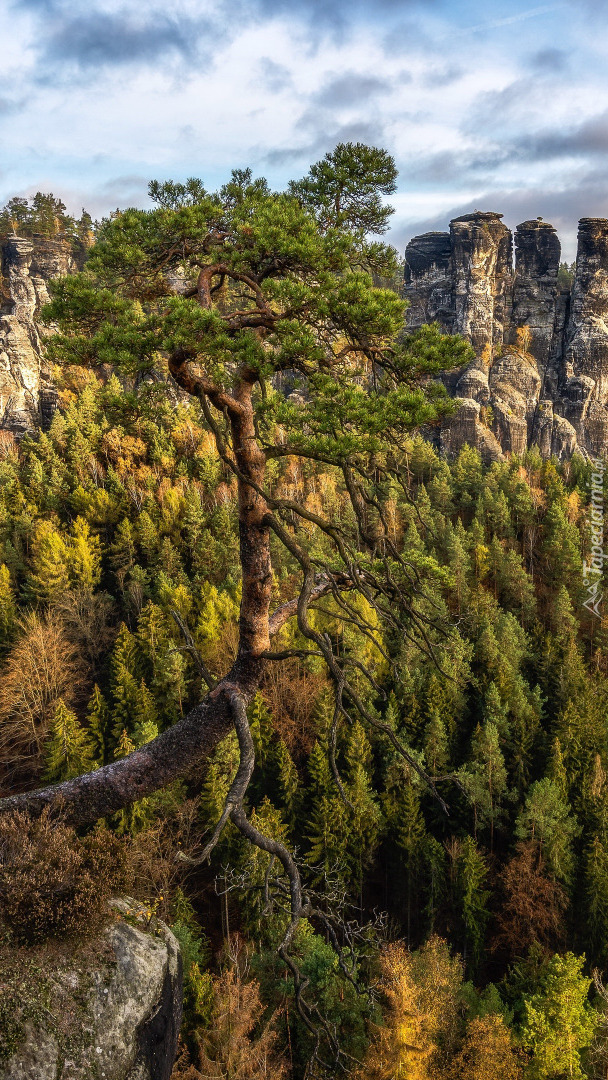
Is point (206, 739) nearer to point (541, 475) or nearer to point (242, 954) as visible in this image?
point (242, 954)

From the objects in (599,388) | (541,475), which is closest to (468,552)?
(541,475)

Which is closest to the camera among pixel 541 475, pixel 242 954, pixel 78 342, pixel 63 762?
pixel 78 342

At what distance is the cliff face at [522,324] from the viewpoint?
70.8m

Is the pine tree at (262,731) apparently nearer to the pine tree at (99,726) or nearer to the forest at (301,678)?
the forest at (301,678)

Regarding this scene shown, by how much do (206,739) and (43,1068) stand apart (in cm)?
233

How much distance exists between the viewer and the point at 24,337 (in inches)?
2375

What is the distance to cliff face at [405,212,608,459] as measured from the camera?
232 feet

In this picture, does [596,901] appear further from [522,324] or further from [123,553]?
[522,324]

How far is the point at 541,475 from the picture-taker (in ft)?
185

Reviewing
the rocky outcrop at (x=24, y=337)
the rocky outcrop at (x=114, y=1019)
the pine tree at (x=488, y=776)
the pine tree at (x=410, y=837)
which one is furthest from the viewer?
the rocky outcrop at (x=24, y=337)

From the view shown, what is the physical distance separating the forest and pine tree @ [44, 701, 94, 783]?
4.9 inches

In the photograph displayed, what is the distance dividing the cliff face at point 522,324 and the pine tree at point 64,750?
2137 inches

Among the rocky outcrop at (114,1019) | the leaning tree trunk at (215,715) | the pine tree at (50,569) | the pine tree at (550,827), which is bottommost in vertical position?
the pine tree at (550,827)

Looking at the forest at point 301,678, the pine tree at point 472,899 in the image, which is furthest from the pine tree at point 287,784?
the pine tree at point 472,899
